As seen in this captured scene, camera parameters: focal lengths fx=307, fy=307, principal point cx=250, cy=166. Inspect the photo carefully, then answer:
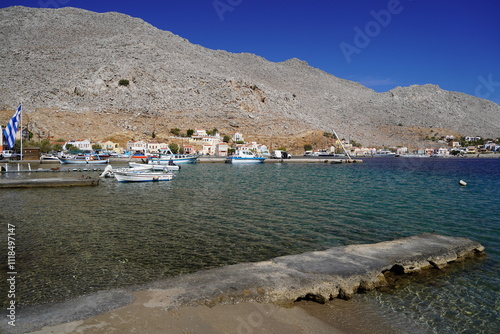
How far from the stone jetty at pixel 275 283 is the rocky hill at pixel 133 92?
9879cm

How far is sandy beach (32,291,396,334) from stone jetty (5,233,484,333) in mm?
142

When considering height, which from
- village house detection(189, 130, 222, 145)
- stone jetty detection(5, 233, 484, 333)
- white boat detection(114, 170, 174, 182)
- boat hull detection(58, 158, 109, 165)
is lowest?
stone jetty detection(5, 233, 484, 333)

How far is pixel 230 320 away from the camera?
214 inches

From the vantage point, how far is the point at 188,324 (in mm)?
5172

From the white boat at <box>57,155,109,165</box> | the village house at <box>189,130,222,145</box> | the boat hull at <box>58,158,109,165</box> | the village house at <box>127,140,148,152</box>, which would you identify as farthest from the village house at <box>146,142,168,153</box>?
the boat hull at <box>58,158,109,165</box>

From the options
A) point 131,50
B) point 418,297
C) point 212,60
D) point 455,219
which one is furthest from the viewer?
point 212,60

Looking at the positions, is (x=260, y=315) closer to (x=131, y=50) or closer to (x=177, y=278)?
(x=177, y=278)

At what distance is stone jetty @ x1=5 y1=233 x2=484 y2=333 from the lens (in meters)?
5.63

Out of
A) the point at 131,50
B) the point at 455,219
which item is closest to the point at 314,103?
the point at 131,50

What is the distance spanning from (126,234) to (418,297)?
400 inches

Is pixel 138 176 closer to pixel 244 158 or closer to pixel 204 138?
pixel 244 158

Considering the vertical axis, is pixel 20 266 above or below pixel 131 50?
below

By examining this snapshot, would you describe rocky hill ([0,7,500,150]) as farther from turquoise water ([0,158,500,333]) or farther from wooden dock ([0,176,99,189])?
turquoise water ([0,158,500,333])

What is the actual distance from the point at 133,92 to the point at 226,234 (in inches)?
4903
